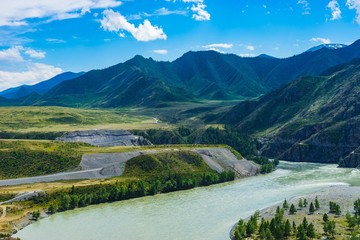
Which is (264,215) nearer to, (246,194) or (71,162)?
(246,194)

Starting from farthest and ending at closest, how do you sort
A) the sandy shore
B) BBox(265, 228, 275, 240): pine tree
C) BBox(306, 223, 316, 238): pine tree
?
1. the sandy shore
2. BBox(306, 223, 316, 238): pine tree
3. BBox(265, 228, 275, 240): pine tree

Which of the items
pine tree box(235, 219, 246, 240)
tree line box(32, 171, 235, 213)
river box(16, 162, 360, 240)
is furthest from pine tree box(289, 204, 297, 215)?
tree line box(32, 171, 235, 213)

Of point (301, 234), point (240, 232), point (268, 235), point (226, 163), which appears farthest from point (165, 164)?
point (301, 234)

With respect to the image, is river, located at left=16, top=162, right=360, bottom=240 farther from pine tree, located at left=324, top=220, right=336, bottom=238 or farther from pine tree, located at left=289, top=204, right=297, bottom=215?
pine tree, located at left=324, top=220, right=336, bottom=238

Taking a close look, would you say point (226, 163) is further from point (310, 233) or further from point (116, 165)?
point (310, 233)

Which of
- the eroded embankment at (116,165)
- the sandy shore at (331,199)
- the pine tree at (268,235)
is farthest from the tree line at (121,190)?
the pine tree at (268,235)

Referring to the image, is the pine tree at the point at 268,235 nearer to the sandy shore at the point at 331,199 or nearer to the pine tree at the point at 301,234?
the pine tree at the point at 301,234
